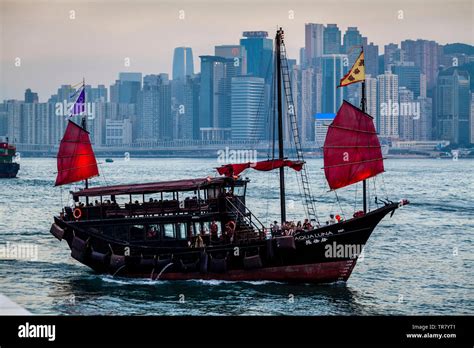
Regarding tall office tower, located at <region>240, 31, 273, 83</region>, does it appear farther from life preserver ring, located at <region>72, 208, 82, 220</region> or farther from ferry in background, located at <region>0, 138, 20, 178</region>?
life preserver ring, located at <region>72, 208, 82, 220</region>

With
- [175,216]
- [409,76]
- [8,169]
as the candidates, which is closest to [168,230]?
[175,216]

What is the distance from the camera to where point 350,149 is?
3725 cm

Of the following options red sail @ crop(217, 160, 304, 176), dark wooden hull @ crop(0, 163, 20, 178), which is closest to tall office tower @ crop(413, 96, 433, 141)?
dark wooden hull @ crop(0, 163, 20, 178)

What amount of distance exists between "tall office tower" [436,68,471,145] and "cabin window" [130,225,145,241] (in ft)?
396

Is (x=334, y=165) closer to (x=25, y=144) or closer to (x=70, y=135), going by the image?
(x=70, y=135)

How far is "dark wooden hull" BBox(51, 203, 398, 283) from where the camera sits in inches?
1316

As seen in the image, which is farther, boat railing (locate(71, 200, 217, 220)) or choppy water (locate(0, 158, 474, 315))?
boat railing (locate(71, 200, 217, 220))

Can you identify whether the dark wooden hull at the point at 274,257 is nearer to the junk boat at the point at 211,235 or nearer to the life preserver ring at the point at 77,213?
the junk boat at the point at 211,235

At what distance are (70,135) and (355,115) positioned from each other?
12.3 metres

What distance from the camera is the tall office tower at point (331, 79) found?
522 feet

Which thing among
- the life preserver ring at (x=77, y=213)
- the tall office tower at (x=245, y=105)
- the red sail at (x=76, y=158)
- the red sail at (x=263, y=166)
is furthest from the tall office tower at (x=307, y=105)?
the life preserver ring at (x=77, y=213)

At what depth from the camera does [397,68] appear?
181 metres

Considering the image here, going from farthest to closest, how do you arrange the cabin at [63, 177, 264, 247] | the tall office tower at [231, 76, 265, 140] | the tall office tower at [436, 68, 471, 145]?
the tall office tower at [231, 76, 265, 140] → the tall office tower at [436, 68, 471, 145] → the cabin at [63, 177, 264, 247]
